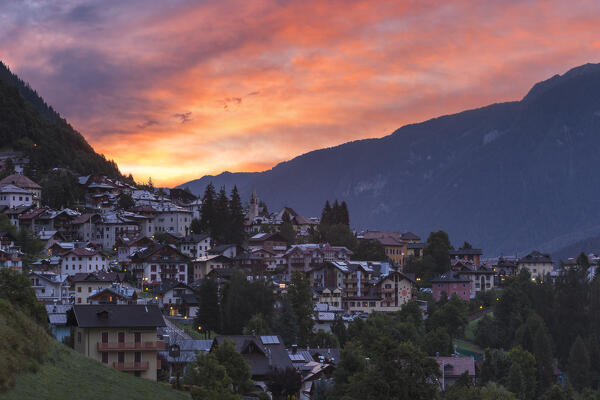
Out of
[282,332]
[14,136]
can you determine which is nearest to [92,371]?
[282,332]

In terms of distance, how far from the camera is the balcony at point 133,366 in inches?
2132

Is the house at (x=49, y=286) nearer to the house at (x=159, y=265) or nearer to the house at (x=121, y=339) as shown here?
the house at (x=159, y=265)

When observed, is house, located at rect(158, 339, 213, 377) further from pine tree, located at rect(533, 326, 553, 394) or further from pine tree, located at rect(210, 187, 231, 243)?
pine tree, located at rect(210, 187, 231, 243)

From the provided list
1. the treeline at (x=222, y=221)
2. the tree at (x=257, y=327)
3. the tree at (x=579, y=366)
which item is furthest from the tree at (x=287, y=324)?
the treeline at (x=222, y=221)

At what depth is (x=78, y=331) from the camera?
187 feet

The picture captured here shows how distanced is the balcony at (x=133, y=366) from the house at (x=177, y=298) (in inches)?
1728

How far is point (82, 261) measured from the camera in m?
109

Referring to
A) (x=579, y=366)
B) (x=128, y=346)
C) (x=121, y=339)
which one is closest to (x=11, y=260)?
(x=121, y=339)

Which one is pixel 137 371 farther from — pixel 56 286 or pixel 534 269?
pixel 534 269

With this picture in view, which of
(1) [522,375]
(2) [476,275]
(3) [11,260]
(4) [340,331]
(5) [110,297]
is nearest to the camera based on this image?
(1) [522,375]

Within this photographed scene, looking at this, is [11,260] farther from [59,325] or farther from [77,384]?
[77,384]

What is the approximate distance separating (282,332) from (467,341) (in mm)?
32848

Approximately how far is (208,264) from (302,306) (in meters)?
23.8

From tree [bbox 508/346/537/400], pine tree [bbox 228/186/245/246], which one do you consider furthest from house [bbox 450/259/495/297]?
tree [bbox 508/346/537/400]
